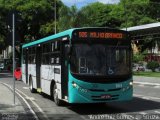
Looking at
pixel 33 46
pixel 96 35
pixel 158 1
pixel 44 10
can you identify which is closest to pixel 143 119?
pixel 96 35

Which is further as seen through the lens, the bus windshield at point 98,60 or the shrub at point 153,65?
A: the shrub at point 153,65

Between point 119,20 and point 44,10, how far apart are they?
22.4 metres

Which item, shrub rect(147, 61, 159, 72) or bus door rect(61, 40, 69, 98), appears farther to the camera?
shrub rect(147, 61, 159, 72)

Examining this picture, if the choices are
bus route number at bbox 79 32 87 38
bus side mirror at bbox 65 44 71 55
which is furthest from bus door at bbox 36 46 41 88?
bus route number at bbox 79 32 87 38

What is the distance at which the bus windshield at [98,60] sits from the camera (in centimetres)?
1534

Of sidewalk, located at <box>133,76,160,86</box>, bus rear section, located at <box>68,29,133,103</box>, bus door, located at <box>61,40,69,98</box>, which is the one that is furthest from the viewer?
sidewalk, located at <box>133,76,160,86</box>

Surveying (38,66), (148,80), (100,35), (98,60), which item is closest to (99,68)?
(98,60)

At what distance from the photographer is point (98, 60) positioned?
608 inches

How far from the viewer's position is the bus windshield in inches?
604

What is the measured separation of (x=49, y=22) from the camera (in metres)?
73.4

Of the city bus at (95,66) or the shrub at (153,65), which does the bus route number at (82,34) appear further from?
the shrub at (153,65)

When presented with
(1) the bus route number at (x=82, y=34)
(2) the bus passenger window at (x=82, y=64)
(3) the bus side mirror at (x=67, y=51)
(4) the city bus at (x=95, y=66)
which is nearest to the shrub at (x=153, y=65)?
(4) the city bus at (x=95, y=66)

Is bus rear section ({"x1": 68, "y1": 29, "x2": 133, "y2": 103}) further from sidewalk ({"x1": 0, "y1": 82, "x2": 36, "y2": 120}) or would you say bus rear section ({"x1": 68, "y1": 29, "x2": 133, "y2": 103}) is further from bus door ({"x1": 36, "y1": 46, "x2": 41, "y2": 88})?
bus door ({"x1": 36, "y1": 46, "x2": 41, "y2": 88})

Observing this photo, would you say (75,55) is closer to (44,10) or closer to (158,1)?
(44,10)
